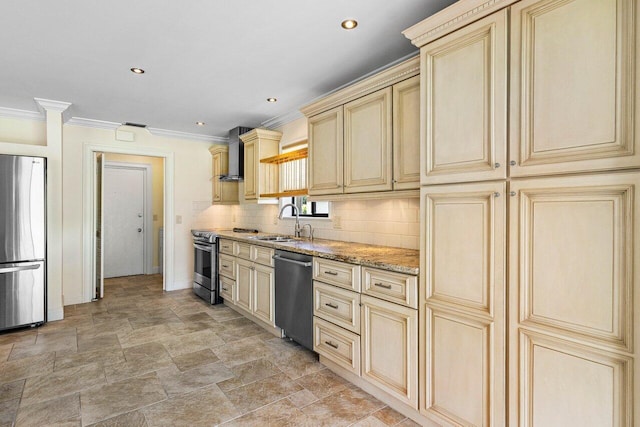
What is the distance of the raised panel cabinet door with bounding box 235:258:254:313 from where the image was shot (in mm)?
3656

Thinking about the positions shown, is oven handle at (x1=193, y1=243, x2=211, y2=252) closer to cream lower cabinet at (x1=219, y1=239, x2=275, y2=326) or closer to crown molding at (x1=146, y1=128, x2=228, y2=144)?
cream lower cabinet at (x1=219, y1=239, x2=275, y2=326)

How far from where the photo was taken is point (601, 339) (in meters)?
1.28

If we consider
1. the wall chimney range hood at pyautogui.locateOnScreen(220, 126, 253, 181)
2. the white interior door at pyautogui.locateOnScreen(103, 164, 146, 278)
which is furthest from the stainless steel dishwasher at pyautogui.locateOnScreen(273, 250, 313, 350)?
the white interior door at pyautogui.locateOnScreen(103, 164, 146, 278)

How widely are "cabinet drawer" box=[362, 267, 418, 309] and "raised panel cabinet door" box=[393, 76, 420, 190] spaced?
0.64 metres

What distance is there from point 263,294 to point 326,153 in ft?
5.10

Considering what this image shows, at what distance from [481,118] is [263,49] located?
5.49 feet

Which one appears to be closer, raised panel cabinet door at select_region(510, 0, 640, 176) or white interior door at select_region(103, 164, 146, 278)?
raised panel cabinet door at select_region(510, 0, 640, 176)

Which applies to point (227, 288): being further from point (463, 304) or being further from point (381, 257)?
point (463, 304)

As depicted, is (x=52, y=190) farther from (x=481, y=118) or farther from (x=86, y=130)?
(x=481, y=118)

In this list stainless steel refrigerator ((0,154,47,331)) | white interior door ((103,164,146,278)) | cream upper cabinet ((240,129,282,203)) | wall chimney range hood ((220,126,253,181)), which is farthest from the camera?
white interior door ((103,164,146,278))

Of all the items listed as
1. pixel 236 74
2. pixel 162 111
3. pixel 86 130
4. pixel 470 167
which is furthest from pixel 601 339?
pixel 86 130

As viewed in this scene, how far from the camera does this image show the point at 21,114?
4055mm

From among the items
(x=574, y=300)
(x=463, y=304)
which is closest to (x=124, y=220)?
(x=463, y=304)

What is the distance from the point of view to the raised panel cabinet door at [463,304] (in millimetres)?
1562
